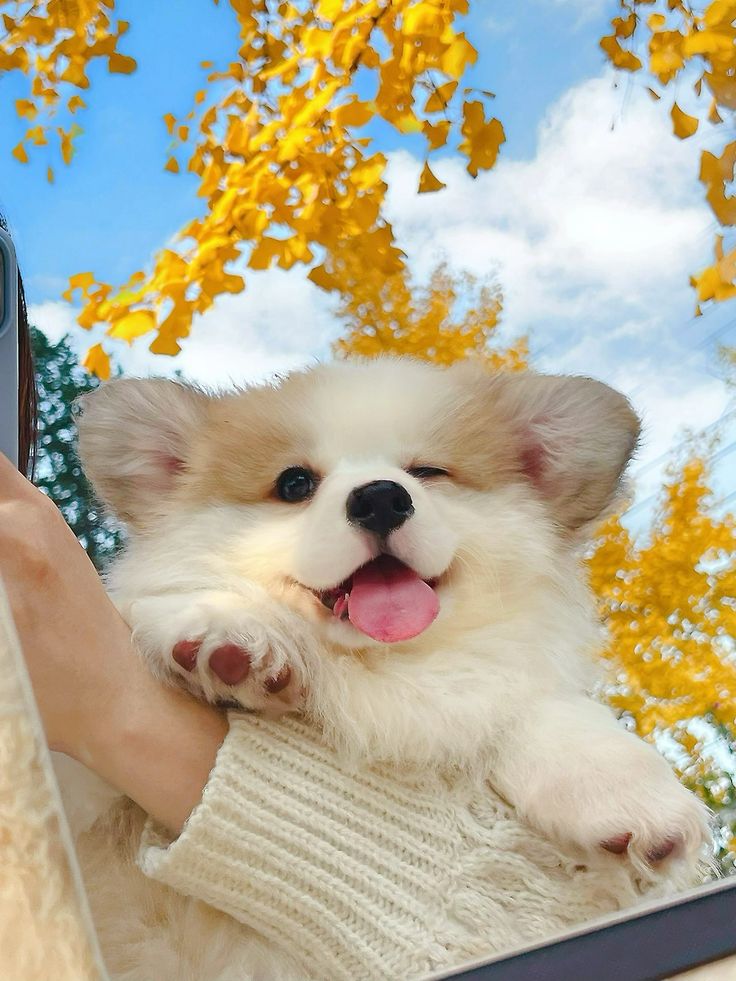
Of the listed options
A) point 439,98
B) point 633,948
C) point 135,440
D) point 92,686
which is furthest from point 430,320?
point 633,948

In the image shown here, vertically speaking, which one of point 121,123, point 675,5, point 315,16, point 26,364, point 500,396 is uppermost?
point 675,5

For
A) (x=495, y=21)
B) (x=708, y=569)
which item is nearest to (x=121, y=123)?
(x=495, y=21)

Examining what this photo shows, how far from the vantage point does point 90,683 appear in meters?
0.85

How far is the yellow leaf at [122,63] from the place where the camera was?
112 cm

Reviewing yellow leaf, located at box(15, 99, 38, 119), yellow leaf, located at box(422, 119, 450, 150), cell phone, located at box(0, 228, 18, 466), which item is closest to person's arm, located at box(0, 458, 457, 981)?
cell phone, located at box(0, 228, 18, 466)

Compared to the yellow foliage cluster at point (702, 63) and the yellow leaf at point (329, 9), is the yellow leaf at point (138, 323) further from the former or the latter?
the yellow foliage cluster at point (702, 63)

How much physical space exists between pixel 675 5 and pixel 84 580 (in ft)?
3.44

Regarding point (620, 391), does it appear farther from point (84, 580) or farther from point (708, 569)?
point (84, 580)

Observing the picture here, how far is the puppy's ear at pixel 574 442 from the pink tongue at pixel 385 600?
0.79ft

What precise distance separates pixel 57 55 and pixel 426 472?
2.23 ft

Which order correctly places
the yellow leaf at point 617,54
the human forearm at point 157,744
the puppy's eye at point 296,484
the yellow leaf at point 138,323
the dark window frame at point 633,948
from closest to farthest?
the dark window frame at point 633,948, the human forearm at point 157,744, the puppy's eye at point 296,484, the yellow leaf at point 138,323, the yellow leaf at point 617,54

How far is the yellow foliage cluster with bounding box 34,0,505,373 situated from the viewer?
110cm

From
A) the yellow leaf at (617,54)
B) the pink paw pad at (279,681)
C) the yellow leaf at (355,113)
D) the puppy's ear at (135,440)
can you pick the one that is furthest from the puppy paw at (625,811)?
the yellow leaf at (617,54)

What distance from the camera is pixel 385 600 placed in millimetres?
890
